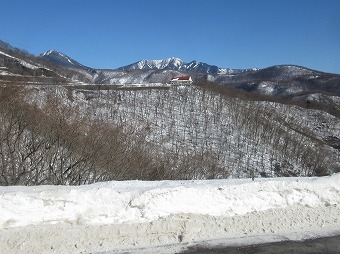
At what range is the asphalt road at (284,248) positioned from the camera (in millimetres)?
4152

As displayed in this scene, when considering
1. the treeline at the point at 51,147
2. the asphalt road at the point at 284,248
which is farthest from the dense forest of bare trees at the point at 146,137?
the asphalt road at the point at 284,248

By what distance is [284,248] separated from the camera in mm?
4246

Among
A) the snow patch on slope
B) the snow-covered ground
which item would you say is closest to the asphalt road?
the snow-covered ground

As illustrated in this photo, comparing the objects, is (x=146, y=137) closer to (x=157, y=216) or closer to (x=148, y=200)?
(x=148, y=200)

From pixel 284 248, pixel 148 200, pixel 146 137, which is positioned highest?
pixel 148 200

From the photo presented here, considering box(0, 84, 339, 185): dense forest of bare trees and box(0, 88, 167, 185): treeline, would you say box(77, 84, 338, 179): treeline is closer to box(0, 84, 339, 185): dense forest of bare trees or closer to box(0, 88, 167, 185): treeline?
box(0, 84, 339, 185): dense forest of bare trees

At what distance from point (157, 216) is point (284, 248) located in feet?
4.99

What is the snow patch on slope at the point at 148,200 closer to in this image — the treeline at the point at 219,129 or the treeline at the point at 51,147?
the treeline at the point at 51,147

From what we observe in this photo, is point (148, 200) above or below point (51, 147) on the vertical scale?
above

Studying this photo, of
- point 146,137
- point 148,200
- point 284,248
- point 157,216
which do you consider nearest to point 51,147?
point 148,200

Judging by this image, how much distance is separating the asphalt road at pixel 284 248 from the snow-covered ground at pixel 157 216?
161mm

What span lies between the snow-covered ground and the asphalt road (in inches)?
6.3

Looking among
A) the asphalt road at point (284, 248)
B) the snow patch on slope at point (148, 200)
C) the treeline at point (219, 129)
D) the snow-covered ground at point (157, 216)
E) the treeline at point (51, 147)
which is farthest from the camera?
the treeline at point (219, 129)

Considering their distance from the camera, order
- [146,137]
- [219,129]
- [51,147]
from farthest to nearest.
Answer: [219,129] < [146,137] < [51,147]
